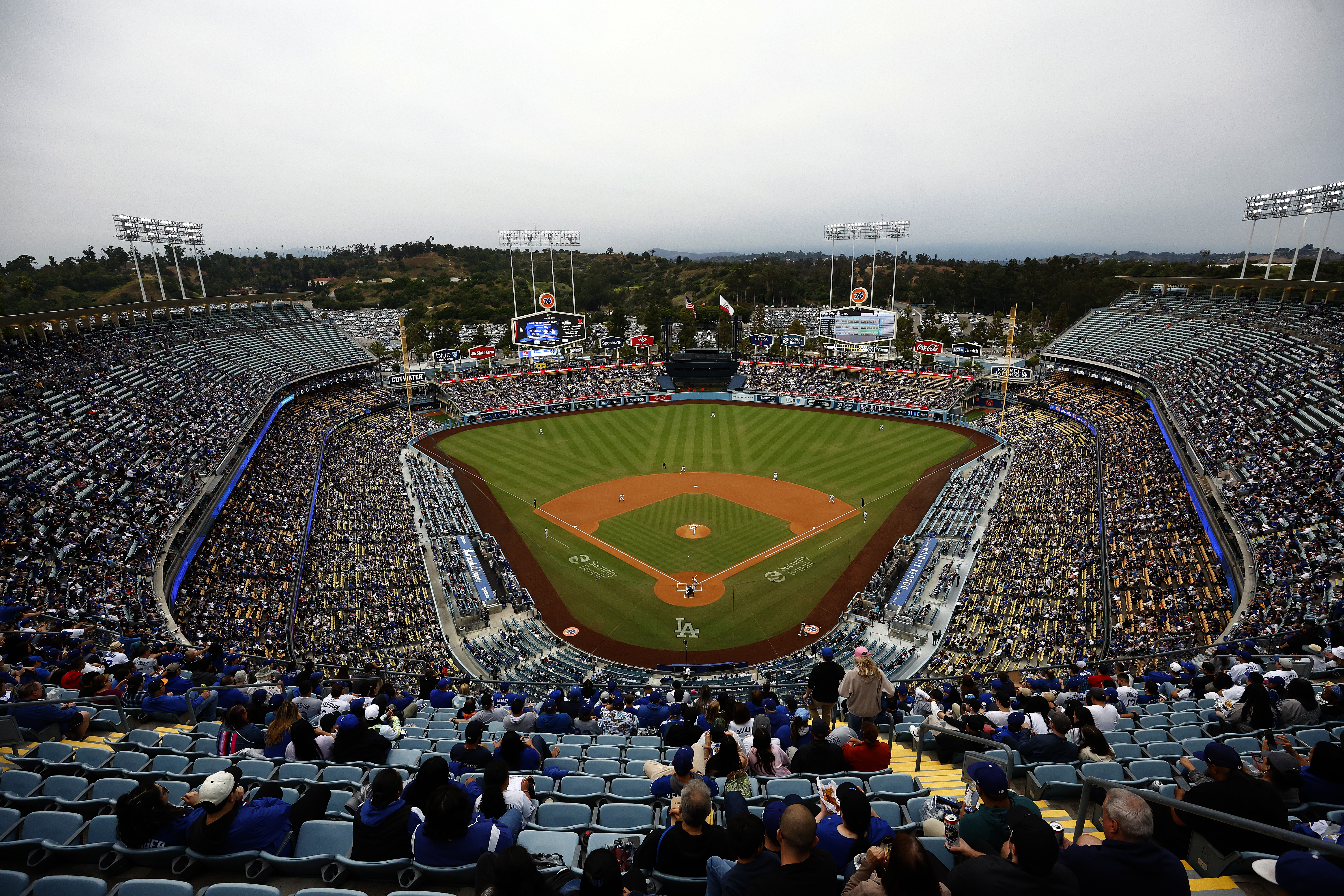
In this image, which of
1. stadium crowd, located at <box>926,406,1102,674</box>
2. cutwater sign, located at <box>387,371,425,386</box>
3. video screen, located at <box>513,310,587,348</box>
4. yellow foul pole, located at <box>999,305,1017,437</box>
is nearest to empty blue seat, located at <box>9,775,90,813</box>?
stadium crowd, located at <box>926,406,1102,674</box>

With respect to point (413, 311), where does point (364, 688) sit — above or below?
below

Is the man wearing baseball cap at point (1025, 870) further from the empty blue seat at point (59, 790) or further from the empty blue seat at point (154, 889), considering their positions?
the empty blue seat at point (59, 790)

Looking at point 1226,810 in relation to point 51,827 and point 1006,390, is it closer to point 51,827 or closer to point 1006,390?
point 51,827

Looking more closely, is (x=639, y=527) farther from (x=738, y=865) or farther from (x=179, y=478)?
(x=738, y=865)

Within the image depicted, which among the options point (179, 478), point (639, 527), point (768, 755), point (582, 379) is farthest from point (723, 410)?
point (768, 755)

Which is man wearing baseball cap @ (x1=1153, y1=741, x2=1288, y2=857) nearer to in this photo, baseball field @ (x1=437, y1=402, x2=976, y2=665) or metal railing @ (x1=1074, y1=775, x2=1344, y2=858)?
metal railing @ (x1=1074, y1=775, x2=1344, y2=858)

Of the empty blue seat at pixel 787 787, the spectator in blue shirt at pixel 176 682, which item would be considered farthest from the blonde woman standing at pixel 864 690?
the spectator in blue shirt at pixel 176 682

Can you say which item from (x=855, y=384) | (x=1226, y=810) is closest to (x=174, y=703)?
(x=1226, y=810)
